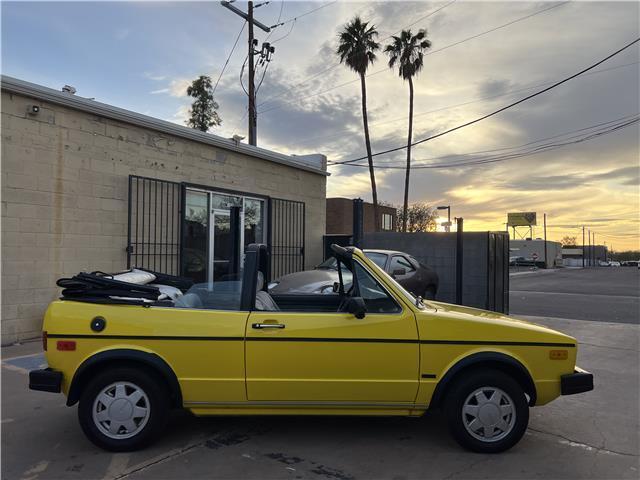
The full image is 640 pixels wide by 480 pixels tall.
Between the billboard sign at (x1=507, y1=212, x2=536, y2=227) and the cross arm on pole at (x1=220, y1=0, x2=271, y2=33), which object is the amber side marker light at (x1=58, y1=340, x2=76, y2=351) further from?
the billboard sign at (x1=507, y1=212, x2=536, y2=227)

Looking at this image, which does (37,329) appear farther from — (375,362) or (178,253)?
(375,362)

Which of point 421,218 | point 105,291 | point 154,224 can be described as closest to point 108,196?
point 154,224

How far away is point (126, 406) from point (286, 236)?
398 inches

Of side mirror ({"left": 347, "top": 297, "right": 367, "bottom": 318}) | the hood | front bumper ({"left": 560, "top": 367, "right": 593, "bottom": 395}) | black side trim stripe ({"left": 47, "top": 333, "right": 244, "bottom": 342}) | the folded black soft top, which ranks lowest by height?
front bumper ({"left": 560, "top": 367, "right": 593, "bottom": 395})

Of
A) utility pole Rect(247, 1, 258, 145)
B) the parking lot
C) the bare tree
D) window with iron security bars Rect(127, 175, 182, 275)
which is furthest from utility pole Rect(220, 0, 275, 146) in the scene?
the bare tree

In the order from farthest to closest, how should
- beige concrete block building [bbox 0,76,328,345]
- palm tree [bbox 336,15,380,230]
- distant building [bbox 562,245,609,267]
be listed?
distant building [bbox 562,245,609,267], palm tree [bbox 336,15,380,230], beige concrete block building [bbox 0,76,328,345]

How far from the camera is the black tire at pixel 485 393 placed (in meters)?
3.79

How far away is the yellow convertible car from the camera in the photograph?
3.75 meters

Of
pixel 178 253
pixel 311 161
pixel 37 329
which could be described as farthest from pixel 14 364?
pixel 311 161

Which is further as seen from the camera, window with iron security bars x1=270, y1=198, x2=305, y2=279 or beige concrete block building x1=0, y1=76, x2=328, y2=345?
window with iron security bars x1=270, y1=198, x2=305, y2=279

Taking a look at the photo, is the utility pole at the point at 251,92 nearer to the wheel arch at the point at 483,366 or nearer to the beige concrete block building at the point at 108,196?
the beige concrete block building at the point at 108,196

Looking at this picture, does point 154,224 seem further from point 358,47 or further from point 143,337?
point 358,47

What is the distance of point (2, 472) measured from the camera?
349 centimetres

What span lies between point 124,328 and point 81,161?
594 cm
